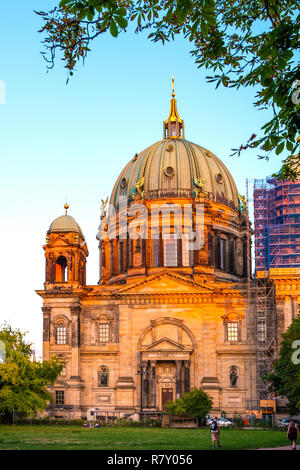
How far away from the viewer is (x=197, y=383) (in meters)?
73.9

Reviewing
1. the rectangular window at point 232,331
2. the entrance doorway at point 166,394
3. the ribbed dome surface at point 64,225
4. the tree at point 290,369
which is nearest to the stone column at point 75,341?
the entrance doorway at point 166,394

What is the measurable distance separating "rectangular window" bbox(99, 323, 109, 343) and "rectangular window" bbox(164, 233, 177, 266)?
970 cm

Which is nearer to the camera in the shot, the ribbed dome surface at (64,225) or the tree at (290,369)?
the tree at (290,369)

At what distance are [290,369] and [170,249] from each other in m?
29.3

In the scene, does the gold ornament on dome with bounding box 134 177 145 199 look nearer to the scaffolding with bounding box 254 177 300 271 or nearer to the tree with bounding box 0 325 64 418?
the scaffolding with bounding box 254 177 300 271

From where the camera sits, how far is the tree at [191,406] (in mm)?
61344

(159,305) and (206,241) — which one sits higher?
(206,241)

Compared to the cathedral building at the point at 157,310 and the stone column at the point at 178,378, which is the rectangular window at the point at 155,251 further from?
the stone column at the point at 178,378

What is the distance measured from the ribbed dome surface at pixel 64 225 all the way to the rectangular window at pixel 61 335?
10425 millimetres

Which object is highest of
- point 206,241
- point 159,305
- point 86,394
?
point 206,241

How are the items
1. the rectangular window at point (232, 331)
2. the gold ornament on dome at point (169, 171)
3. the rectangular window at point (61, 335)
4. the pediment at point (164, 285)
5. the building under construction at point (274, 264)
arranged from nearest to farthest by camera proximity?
the building under construction at point (274, 264)
the rectangular window at point (232, 331)
the pediment at point (164, 285)
the rectangular window at point (61, 335)
the gold ornament on dome at point (169, 171)

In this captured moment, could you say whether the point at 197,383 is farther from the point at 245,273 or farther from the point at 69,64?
the point at 69,64
